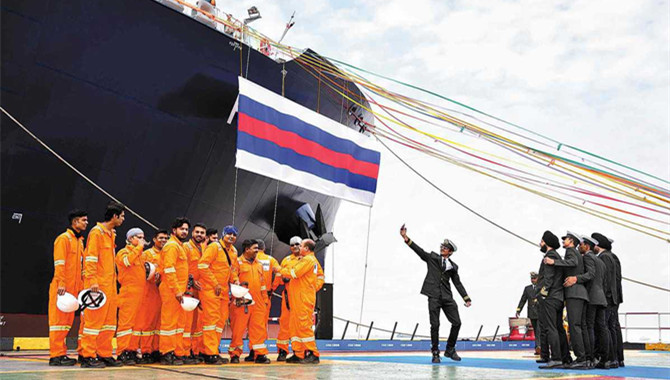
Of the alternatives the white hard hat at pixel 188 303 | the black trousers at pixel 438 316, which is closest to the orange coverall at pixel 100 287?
the white hard hat at pixel 188 303

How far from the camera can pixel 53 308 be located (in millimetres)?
5848

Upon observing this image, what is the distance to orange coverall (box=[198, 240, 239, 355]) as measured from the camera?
668 centimetres

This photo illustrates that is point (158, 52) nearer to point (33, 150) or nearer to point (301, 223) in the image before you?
point (33, 150)

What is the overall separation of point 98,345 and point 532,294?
730 centimetres

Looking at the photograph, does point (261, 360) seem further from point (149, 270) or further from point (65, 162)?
point (65, 162)

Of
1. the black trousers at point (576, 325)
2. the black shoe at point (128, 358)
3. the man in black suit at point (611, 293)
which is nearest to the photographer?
the black shoe at point (128, 358)

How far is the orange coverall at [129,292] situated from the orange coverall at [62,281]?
0.44 metres

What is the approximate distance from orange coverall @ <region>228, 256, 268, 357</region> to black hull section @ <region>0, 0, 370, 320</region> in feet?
9.88

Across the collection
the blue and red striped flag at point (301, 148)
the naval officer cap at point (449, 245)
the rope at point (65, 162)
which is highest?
the blue and red striped flag at point (301, 148)

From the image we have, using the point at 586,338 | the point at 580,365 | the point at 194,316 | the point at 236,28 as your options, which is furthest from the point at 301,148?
the point at 580,365

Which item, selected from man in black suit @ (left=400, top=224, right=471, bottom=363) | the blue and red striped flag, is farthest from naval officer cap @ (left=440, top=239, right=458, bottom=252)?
the blue and red striped flag

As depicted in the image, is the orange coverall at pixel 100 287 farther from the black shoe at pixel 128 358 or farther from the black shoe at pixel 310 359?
the black shoe at pixel 310 359

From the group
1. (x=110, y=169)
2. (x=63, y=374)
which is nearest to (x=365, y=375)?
(x=63, y=374)

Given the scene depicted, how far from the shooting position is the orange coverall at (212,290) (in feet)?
21.9
